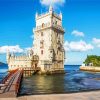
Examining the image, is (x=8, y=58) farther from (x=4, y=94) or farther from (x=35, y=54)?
(x=4, y=94)

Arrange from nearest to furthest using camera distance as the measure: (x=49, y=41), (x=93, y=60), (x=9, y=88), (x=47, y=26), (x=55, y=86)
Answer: (x=9, y=88) < (x=55, y=86) < (x=49, y=41) < (x=47, y=26) < (x=93, y=60)

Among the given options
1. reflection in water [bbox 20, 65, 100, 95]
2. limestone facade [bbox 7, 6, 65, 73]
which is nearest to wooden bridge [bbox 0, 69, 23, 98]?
reflection in water [bbox 20, 65, 100, 95]

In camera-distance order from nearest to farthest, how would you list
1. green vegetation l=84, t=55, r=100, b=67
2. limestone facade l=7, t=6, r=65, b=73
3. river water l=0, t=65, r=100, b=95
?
river water l=0, t=65, r=100, b=95
limestone facade l=7, t=6, r=65, b=73
green vegetation l=84, t=55, r=100, b=67

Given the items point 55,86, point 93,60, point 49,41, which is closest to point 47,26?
point 49,41

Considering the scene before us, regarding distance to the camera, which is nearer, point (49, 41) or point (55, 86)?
point (55, 86)

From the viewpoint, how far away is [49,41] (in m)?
75.9

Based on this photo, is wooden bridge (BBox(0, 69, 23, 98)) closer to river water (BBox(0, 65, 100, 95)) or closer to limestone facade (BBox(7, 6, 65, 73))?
river water (BBox(0, 65, 100, 95))

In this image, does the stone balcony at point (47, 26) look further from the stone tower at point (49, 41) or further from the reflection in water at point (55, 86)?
the reflection in water at point (55, 86)

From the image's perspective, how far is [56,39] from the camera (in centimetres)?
7925

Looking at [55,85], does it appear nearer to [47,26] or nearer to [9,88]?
[9,88]

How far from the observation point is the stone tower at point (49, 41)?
74.9 m

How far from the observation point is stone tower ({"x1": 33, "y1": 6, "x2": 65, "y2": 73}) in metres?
74.9

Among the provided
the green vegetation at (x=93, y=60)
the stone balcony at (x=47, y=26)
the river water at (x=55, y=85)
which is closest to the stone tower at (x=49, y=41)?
the stone balcony at (x=47, y=26)

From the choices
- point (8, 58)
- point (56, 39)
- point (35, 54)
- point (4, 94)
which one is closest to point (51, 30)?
point (56, 39)
